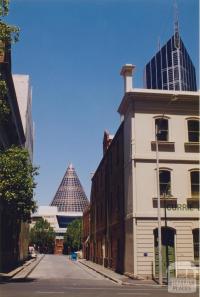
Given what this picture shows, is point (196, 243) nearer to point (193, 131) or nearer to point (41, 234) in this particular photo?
point (193, 131)

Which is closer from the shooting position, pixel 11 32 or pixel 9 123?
pixel 11 32

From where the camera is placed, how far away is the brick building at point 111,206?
36.1 m

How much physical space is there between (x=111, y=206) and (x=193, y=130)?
1304 centimetres

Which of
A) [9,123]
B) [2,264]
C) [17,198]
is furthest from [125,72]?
[2,264]

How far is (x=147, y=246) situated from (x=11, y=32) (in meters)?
16.5

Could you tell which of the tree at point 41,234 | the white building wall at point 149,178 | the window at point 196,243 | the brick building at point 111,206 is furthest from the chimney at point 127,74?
the tree at point 41,234

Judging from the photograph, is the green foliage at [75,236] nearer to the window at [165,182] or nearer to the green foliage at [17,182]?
the window at [165,182]

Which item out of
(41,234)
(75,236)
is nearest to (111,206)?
(75,236)

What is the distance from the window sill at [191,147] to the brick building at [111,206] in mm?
5911

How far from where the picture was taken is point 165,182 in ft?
102

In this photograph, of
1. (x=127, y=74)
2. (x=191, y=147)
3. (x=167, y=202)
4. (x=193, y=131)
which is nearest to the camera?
(x=167, y=202)

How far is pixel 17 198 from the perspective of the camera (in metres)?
26.5

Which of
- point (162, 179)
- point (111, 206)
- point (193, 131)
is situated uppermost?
point (193, 131)

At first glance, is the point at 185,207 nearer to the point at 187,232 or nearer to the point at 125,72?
the point at 187,232
